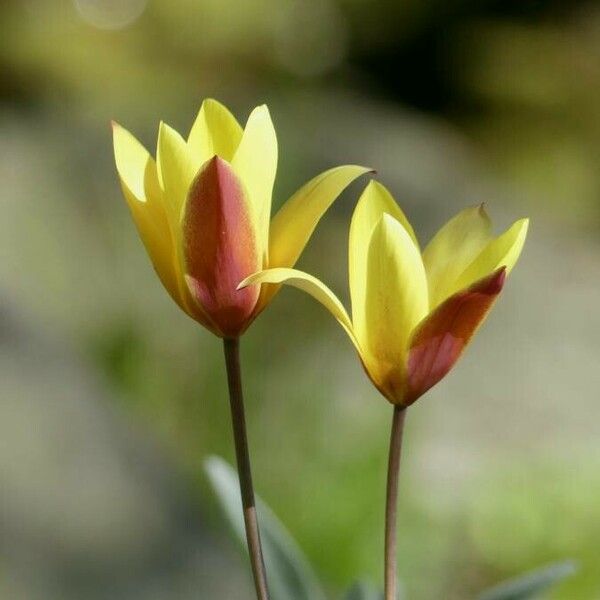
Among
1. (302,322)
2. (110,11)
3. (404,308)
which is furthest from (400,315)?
(110,11)

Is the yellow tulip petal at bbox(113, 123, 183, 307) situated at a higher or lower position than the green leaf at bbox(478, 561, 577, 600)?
higher

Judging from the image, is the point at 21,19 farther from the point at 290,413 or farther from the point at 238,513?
the point at 238,513

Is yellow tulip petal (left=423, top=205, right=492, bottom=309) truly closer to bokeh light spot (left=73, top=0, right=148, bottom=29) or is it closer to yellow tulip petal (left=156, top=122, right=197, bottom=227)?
yellow tulip petal (left=156, top=122, right=197, bottom=227)

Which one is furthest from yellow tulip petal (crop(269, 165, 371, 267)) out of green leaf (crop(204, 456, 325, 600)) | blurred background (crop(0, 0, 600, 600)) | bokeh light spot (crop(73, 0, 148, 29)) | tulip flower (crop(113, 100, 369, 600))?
bokeh light spot (crop(73, 0, 148, 29))

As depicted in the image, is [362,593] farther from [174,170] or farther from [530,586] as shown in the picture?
[174,170]

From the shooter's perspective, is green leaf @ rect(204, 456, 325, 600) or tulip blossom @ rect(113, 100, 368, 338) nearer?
tulip blossom @ rect(113, 100, 368, 338)

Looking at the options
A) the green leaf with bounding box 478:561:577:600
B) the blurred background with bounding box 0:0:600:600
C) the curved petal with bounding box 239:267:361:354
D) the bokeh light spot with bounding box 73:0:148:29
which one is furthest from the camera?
the bokeh light spot with bounding box 73:0:148:29

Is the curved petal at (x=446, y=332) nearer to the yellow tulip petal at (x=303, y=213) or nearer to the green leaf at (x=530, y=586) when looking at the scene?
the yellow tulip petal at (x=303, y=213)
